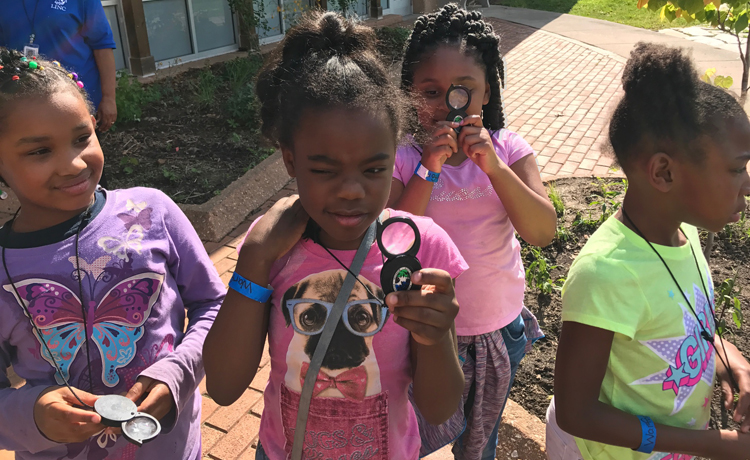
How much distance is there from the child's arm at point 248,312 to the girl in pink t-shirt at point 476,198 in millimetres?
539

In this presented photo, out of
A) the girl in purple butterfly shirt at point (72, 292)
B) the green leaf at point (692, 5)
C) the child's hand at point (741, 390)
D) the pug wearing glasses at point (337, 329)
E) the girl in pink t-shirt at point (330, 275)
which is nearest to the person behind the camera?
the girl in pink t-shirt at point (330, 275)

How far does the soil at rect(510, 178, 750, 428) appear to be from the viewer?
2879mm

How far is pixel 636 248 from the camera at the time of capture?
156cm

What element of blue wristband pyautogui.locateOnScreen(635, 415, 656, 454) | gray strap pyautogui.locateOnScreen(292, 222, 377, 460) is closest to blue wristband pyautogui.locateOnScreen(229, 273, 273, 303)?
gray strap pyautogui.locateOnScreen(292, 222, 377, 460)

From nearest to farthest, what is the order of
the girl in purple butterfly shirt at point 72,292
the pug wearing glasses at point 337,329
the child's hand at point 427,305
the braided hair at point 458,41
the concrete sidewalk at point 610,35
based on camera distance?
the child's hand at point 427,305
the pug wearing glasses at point 337,329
the girl in purple butterfly shirt at point 72,292
the braided hair at point 458,41
the concrete sidewalk at point 610,35

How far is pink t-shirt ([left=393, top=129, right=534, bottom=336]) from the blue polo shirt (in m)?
2.70

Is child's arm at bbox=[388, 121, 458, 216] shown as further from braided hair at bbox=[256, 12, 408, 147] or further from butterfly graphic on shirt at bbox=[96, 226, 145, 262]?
butterfly graphic on shirt at bbox=[96, 226, 145, 262]

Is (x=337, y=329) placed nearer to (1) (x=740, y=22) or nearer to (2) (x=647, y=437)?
(2) (x=647, y=437)

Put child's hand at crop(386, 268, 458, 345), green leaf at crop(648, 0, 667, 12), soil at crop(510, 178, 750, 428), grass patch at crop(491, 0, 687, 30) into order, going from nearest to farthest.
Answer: child's hand at crop(386, 268, 458, 345), green leaf at crop(648, 0, 667, 12), soil at crop(510, 178, 750, 428), grass patch at crop(491, 0, 687, 30)

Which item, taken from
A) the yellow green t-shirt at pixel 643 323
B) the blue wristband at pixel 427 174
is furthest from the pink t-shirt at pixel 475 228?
the yellow green t-shirt at pixel 643 323

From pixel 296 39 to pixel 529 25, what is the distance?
13.6 metres

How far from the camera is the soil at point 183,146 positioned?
483 centimetres

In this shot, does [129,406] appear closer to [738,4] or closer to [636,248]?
[636,248]

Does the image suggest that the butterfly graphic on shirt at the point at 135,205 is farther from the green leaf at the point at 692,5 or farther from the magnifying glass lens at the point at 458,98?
the green leaf at the point at 692,5
